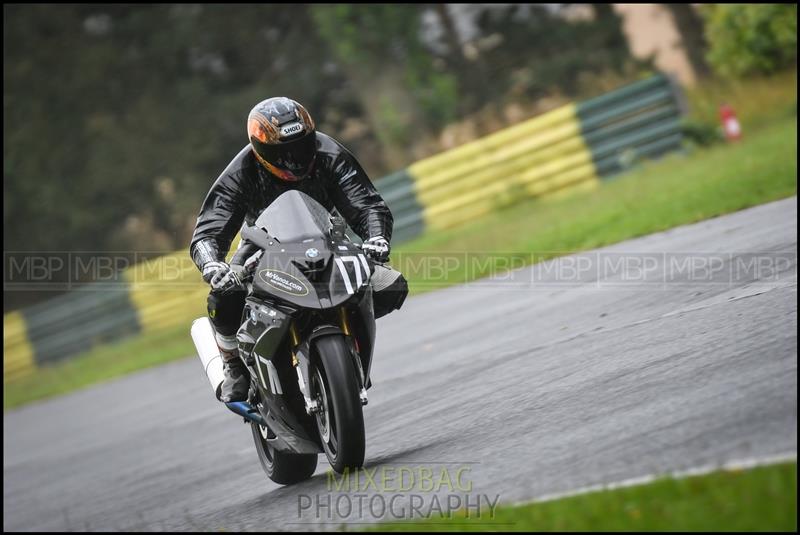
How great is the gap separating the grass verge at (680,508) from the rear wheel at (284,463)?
2543 millimetres

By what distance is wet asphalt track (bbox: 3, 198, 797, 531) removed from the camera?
5.42 meters

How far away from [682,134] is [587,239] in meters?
5.21

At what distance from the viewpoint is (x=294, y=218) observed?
6.45m

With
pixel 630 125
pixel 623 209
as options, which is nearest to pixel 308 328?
pixel 623 209

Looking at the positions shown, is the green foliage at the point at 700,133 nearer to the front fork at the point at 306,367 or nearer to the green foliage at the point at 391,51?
the green foliage at the point at 391,51

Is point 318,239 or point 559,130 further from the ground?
point 318,239

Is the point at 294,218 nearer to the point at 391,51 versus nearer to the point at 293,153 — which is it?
the point at 293,153

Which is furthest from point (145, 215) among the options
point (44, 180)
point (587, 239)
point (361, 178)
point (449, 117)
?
point (361, 178)

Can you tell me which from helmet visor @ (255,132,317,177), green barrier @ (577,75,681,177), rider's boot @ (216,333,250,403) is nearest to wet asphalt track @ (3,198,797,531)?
rider's boot @ (216,333,250,403)

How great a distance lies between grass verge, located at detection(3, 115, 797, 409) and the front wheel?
7891mm

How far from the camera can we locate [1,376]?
23.2m

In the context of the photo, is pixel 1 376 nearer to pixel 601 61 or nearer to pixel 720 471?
pixel 601 61

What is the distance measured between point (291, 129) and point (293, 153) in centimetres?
17

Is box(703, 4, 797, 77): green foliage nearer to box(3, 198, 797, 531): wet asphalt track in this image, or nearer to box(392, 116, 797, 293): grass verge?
box(392, 116, 797, 293): grass verge
